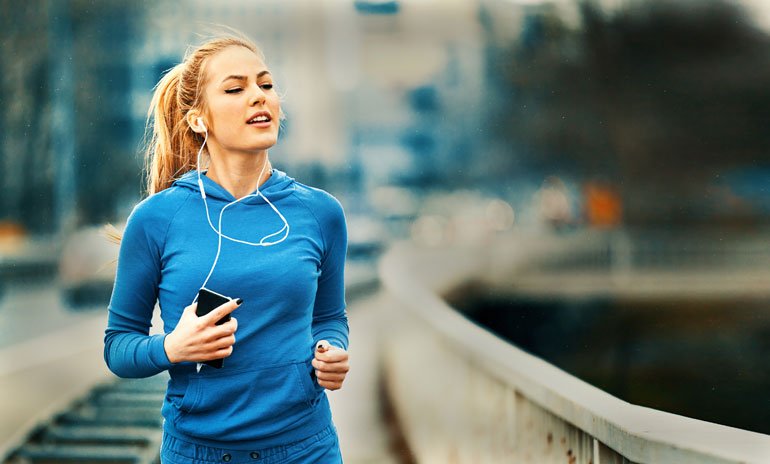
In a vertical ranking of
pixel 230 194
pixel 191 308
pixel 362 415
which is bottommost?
pixel 362 415

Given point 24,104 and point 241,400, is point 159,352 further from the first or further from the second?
point 24,104

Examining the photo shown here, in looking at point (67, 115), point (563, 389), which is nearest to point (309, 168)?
point (67, 115)

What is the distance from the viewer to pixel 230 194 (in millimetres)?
1262

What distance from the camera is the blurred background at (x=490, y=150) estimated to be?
1099 centimetres

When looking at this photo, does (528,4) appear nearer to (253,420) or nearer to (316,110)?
(316,110)

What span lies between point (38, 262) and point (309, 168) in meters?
11.5

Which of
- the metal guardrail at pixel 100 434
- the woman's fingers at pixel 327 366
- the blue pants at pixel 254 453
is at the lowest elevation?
the metal guardrail at pixel 100 434

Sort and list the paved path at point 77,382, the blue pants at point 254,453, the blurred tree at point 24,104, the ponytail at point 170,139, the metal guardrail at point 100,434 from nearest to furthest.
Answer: the blue pants at point 254,453
the ponytail at point 170,139
the metal guardrail at point 100,434
the paved path at point 77,382
the blurred tree at point 24,104

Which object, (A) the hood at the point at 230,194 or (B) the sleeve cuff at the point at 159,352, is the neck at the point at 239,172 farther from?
(B) the sleeve cuff at the point at 159,352

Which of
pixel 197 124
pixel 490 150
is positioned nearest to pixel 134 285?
pixel 197 124

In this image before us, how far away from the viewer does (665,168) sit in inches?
941

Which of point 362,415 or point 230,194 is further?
point 362,415

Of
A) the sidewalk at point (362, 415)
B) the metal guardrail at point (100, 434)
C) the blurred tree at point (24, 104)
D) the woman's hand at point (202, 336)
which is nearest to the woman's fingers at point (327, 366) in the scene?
the woman's hand at point (202, 336)

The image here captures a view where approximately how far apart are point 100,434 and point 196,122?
9.87 ft
